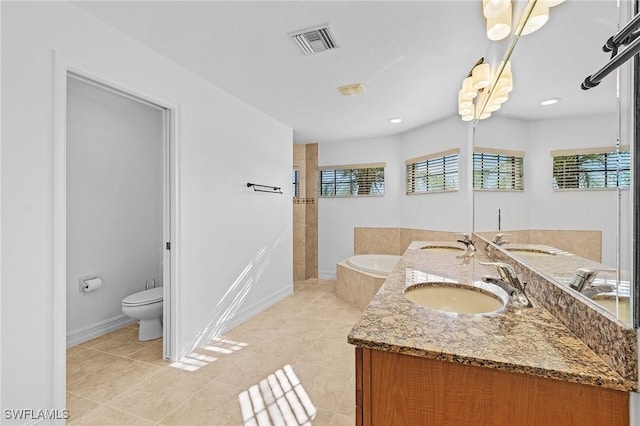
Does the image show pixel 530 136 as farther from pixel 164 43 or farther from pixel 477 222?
pixel 164 43

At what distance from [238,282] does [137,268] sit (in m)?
1.17

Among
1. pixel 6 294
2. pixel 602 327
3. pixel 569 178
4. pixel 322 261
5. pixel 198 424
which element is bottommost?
pixel 198 424

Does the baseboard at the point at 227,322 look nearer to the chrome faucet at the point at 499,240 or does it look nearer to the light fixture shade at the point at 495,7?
the chrome faucet at the point at 499,240

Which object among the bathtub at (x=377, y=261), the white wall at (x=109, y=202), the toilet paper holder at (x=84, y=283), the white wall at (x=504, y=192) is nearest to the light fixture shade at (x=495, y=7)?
the white wall at (x=504, y=192)

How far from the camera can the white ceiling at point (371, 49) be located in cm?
92

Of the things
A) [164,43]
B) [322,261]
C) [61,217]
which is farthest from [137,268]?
[322,261]

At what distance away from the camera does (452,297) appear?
4.35 feet

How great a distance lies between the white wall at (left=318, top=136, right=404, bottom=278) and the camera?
15.4ft

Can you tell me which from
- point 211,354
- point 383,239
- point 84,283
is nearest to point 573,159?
point 211,354

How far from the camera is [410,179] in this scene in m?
4.50

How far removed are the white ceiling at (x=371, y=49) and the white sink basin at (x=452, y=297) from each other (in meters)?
0.76

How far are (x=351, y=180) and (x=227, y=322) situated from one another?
10.0 feet

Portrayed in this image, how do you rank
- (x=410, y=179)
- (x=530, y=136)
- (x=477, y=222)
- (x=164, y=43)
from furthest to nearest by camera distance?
1. (x=410, y=179)
2. (x=477, y=222)
3. (x=164, y=43)
4. (x=530, y=136)

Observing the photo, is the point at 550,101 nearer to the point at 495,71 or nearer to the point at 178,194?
the point at 495,71
